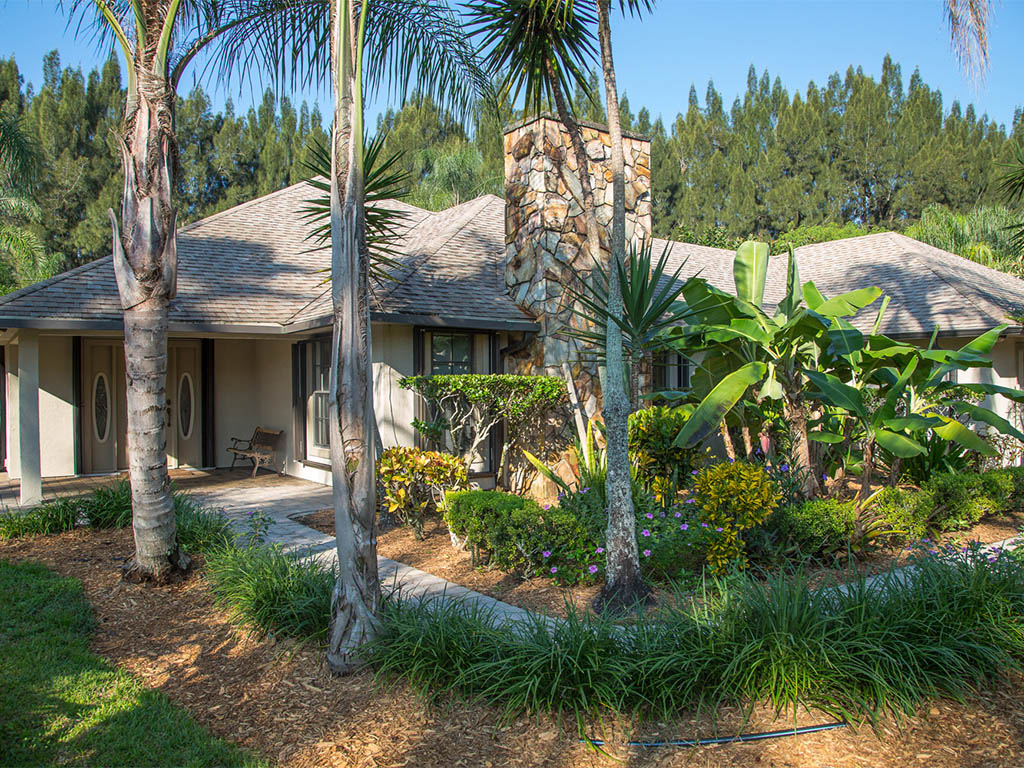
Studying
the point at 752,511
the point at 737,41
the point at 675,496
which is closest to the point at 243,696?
the point at 752,511

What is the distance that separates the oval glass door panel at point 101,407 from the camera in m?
13.1

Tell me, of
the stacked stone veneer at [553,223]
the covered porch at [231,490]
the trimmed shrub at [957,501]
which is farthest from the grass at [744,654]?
the stacked stone veneer at [553,223]

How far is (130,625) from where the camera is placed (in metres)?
5.55

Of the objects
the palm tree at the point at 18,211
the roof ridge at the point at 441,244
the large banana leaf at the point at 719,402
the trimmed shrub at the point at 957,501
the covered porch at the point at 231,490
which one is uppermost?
the palm tree at the point at 18,211

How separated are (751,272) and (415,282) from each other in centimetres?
517

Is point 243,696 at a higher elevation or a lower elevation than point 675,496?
lower

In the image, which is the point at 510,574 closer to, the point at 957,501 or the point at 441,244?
the point at 957,501

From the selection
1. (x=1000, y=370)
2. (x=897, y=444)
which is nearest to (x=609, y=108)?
(x=897, y=444)

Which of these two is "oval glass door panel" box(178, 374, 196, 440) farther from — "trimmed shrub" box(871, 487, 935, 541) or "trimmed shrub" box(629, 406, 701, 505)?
"trimmed shrub" box(871, 487, 935, 541)

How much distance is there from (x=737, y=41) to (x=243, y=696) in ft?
37.0

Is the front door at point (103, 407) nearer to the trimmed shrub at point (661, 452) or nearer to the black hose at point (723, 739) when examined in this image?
the trimmed shrub at point (661, 452)

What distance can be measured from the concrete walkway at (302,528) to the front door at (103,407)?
297 cm

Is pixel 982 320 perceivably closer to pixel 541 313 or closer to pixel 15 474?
pixel 541 313

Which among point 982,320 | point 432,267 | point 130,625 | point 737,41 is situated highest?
point 737,41
